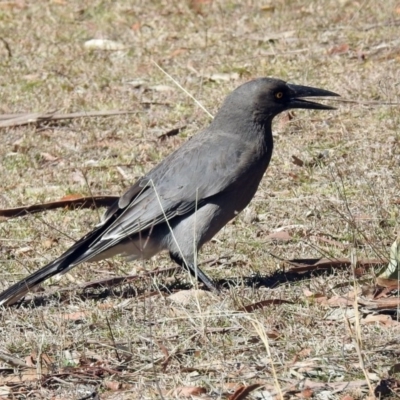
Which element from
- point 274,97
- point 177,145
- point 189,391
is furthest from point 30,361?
point 177,145

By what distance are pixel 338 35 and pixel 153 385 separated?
566 cm

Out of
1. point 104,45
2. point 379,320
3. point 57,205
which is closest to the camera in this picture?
point 379,320

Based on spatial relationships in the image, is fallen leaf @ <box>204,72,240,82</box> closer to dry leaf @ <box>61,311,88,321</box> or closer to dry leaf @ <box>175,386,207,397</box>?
dry leaf @ <box>61,311,88,321</box>

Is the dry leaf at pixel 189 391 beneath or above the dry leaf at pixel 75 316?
above

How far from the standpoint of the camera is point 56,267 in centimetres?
516

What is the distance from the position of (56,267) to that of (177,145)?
2.54 m

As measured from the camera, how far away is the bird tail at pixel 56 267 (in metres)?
5.03

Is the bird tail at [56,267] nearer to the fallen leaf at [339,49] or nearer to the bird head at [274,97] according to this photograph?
the bird head at [274,97]

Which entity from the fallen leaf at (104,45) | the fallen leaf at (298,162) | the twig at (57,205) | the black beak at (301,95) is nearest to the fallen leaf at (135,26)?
the fallen leaf at (104,45)

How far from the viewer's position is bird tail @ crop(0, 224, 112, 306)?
5027 millimetres

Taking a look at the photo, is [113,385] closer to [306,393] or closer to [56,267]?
[306,393]

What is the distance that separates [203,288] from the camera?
5238 millimetres

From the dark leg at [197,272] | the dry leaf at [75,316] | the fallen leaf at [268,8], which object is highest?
the dry leaf at [75,316]

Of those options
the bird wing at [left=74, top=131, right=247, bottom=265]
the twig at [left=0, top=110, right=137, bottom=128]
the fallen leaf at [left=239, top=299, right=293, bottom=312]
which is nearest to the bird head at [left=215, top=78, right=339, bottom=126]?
the bird wing at [left=74, top=131, right=247, bottom=265]
